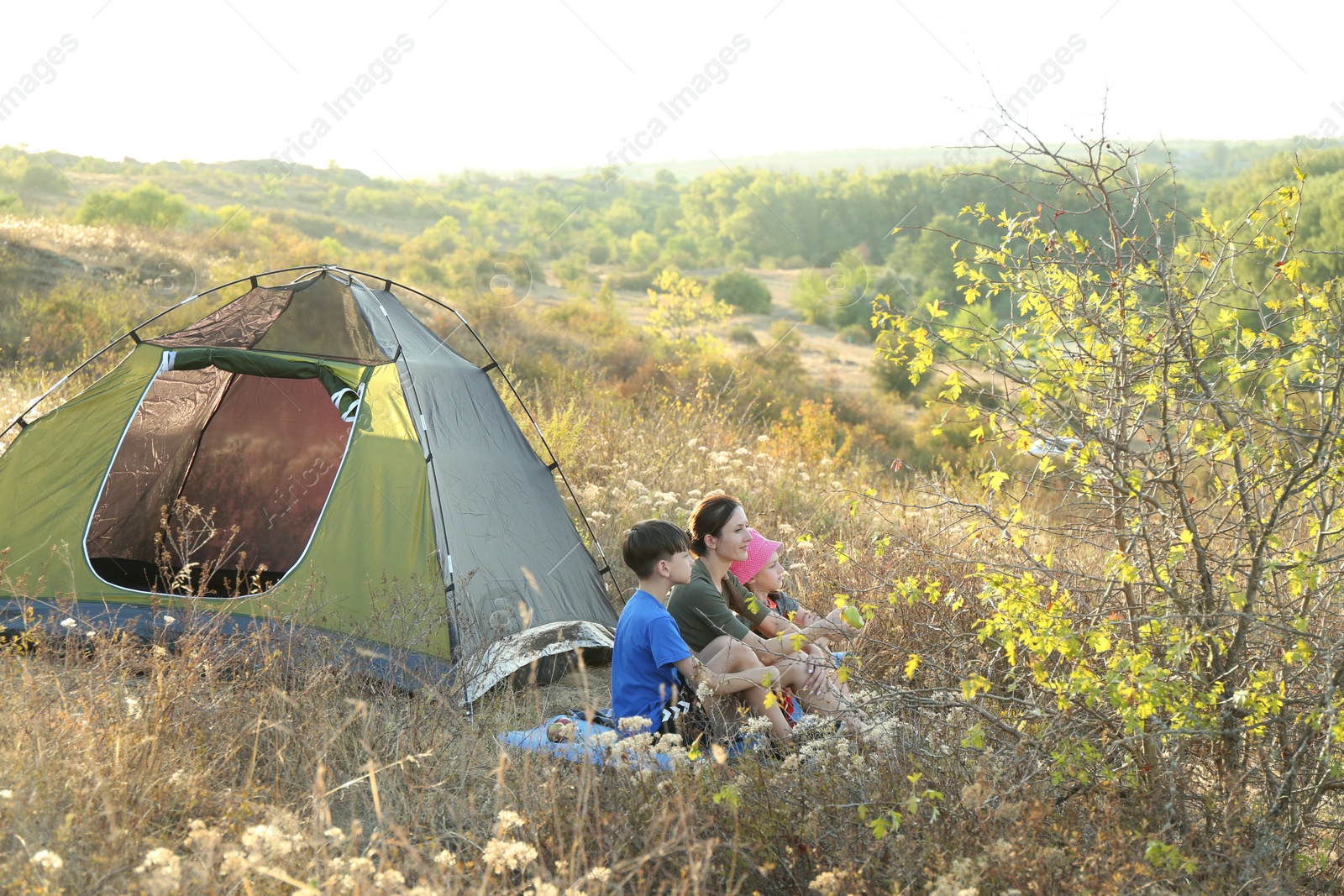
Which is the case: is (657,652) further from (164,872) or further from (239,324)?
(239,324)

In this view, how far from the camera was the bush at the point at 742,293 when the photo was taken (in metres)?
42.5

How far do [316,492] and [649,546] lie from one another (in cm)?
310

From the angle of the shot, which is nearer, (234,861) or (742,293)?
(234,861)

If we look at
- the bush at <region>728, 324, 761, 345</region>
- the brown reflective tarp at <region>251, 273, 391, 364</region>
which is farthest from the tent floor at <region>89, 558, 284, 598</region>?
the bush at <region>728, 324, 761, 345</region>

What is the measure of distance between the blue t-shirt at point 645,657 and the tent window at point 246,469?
2.90 meters

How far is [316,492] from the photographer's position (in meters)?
6.00

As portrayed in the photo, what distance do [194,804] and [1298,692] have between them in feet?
10.4

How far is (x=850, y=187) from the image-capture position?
65.8 m

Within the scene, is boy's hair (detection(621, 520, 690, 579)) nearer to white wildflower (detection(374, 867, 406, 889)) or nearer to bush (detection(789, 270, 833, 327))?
white wildflower (detection(374, 867, 406, 889))

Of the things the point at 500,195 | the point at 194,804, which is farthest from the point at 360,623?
the point at 500,195

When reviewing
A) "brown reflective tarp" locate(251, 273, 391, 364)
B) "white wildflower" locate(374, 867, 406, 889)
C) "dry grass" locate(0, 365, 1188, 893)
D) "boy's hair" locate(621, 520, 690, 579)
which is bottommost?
"dry grass" locate(0, 365, 1188, 893)

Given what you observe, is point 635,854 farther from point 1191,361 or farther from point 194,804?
point 1191,361

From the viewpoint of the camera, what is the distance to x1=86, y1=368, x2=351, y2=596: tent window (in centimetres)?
579

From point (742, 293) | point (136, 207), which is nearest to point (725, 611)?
point (136, 207)
